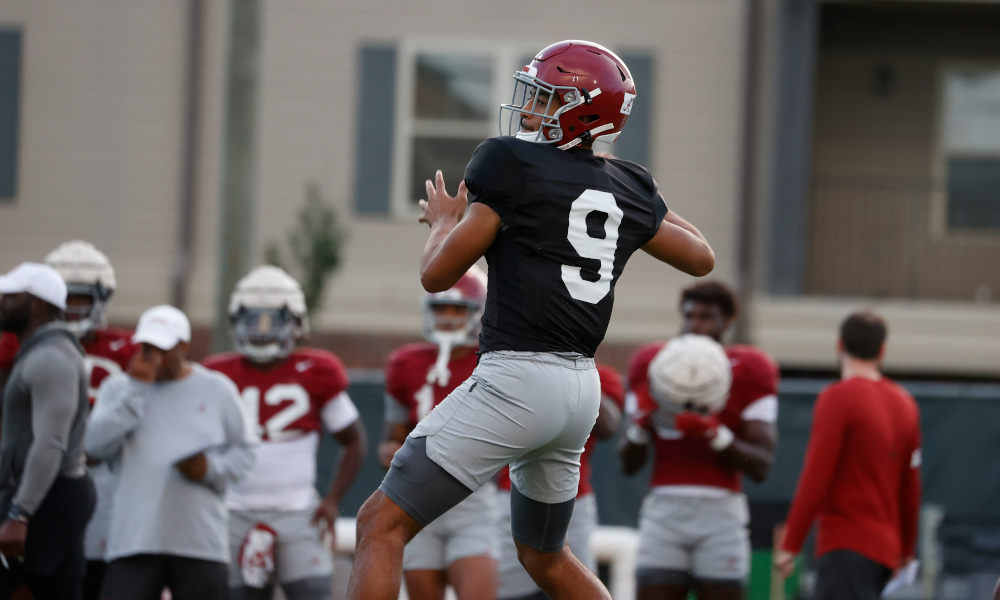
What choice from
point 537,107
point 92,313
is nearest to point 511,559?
point 92,313

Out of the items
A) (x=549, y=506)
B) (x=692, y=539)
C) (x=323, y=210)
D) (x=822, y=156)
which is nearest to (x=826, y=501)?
(x=692, y=539)

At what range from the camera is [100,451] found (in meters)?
5.00

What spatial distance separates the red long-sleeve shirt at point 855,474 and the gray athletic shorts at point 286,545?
2254mm

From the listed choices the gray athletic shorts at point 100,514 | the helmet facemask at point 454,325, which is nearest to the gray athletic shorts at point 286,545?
the gray athletic shorts at point 100,514

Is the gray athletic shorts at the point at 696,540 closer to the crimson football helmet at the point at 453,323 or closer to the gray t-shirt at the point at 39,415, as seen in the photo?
the crimson football helmet at the point at 453,323

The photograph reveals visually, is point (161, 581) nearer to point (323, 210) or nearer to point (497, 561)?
point (497, 561)

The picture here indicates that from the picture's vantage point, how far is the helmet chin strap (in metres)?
5.67

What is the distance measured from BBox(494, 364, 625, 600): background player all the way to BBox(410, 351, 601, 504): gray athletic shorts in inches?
86.3

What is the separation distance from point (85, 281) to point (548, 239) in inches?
A: 132

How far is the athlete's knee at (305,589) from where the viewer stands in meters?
5.54

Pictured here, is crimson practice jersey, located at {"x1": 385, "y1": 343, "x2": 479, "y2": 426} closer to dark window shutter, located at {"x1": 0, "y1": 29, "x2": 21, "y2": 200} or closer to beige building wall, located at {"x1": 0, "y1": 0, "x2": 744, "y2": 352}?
beige building wall, located at {"x1": 0, "y1": 0, "x2": 744, "y2": 352}

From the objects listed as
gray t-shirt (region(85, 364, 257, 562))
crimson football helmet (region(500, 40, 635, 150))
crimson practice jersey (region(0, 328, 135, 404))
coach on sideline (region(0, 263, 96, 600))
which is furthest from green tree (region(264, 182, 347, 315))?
crimson football helmet (region(500, 40, 635, 150))

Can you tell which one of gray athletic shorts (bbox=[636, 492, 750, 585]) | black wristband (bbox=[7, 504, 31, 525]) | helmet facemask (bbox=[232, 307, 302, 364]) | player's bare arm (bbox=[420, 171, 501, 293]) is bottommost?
gray athletic shorts (bbox=[636, 492, 750, 585])

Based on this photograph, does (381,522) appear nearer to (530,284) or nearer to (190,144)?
(530,284)
